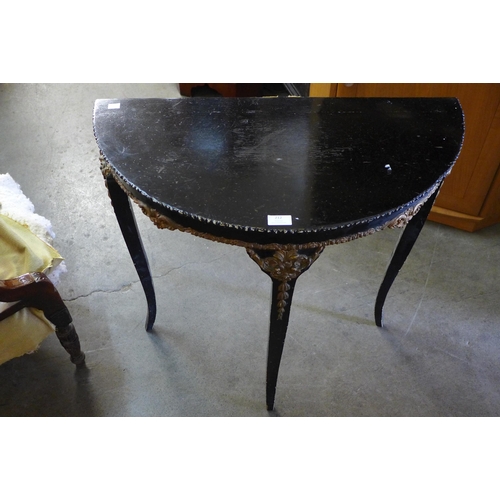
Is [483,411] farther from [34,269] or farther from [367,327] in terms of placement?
[34,269]

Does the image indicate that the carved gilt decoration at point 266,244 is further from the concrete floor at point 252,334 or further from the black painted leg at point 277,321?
the concrete floor at point 252,334

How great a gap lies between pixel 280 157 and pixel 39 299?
691 mm

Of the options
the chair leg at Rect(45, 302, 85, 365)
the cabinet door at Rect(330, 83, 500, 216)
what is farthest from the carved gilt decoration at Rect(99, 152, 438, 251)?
the cabinet door at Rect(330, 83, 500, 216)

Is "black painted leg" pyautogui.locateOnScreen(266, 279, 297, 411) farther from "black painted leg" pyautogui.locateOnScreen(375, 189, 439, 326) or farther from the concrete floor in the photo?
"black painted leg" pyautogui.locateOnScreen(375, 189, 439, 326)

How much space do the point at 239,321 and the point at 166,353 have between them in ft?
0.82

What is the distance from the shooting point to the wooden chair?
1.13 metres

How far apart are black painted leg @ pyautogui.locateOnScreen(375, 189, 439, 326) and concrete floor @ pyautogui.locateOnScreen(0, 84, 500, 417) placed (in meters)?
0.11

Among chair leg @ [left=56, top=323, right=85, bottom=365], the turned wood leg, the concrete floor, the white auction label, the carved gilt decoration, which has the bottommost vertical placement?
the concrete floor

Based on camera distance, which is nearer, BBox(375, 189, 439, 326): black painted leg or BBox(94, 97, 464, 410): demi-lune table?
BBox(94, 97, 464, 410): demi-lune table

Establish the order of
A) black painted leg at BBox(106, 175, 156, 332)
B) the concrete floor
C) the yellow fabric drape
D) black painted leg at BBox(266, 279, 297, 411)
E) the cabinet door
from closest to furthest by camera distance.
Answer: black painted leg at BBox(266, 279, 297, 411)
black painted leg at BBox(106, 175, 156, 332)
the yellow fabric drape
the concrete floor
the cabinet door

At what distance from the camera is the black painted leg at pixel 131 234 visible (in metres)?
1.12

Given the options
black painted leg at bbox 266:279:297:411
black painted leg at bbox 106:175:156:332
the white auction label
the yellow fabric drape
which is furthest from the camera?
the yellow fabric drape

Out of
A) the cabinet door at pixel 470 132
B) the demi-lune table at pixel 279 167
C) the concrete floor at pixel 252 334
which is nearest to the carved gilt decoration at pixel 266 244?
the demi-lune table at pixel 279 167

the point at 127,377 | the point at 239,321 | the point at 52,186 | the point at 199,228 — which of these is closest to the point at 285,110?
the point at 199,228
